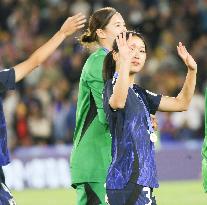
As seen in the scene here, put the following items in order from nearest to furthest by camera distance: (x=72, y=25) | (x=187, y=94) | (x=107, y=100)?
(x=107, y=100)
(x=187, y=94)
(x=72, y=25)

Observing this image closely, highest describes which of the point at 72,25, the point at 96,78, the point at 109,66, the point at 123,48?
the point at 72,25

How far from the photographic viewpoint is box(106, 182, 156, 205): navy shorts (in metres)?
6.46

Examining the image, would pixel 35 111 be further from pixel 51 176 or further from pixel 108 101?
pixel 108 101

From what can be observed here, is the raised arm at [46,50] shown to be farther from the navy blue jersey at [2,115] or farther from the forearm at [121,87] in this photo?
the forearm at [121,87]

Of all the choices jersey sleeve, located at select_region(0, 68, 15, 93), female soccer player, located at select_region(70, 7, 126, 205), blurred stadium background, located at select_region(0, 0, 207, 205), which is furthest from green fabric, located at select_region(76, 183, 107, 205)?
blurred stadium background, located at select_region(0, 0, 207, 205)

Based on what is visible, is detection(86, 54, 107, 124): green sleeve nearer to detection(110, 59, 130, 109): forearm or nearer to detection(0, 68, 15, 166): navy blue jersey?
detection(0, 68, 15, 166): navy blue jersey

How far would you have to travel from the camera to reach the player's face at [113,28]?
7.91m

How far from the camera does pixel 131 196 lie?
646 cm

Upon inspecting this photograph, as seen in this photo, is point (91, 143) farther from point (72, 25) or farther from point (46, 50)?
point (72, 25)

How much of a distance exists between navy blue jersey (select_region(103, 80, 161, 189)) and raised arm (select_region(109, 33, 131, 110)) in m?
0.11

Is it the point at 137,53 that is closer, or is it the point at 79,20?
the point at 137,53

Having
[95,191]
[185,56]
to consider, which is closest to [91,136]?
[95,191]

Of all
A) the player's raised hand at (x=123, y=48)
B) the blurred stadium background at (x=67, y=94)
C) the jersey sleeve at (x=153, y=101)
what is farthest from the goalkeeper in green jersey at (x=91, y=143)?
the blurred stadium background at (x=67, y=94)

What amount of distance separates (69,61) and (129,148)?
1307 centimetres
